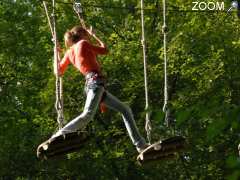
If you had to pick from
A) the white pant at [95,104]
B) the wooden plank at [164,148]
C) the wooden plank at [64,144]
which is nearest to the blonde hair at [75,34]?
the white pant at [95,104]

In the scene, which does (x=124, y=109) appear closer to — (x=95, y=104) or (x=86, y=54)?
(x=95, y=104)

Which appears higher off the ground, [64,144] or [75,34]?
[75,34]

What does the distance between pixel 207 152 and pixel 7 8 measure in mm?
8438

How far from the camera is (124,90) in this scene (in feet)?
74.8

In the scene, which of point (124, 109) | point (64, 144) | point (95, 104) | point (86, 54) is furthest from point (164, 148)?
point (86, 54)

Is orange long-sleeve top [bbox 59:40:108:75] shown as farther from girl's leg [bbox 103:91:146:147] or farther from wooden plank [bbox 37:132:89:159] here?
wooden plank [bbox 37:132:89:159]

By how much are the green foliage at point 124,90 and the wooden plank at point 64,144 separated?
1358cm

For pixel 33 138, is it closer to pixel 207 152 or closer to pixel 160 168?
pixel 160 168

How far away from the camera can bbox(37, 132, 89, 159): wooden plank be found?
845cm

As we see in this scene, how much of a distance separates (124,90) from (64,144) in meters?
14.4

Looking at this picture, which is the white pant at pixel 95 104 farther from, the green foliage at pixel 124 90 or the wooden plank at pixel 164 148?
the green foliage at pixel 124 90

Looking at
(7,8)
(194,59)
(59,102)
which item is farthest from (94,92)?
(7,8)

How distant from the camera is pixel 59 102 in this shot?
9.44 m

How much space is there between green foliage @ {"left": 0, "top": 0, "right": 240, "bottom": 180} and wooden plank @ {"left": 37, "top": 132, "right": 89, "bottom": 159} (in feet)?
44.5
